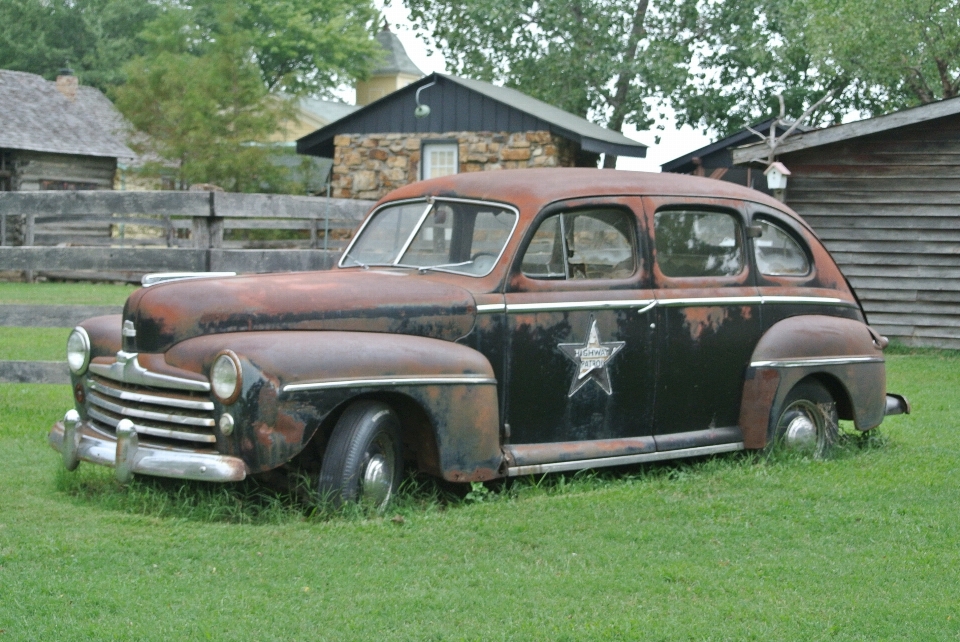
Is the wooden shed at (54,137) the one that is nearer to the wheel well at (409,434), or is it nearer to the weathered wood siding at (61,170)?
the weathered wood siding at (61,170)

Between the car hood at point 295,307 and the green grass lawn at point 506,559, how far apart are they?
2.64ft

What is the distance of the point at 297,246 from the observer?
22.6 meters

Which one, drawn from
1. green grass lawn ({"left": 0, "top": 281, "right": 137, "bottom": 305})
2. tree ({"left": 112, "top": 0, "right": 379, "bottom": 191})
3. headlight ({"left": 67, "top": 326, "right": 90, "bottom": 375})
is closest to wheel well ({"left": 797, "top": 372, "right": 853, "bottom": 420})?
headlight ({"left": 67, "top": 326, "right": 90, "bottom": 375})

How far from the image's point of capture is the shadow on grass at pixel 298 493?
18.7ft

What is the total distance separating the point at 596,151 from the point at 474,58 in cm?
1076

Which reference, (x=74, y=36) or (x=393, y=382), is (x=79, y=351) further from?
(x=74, y=36)

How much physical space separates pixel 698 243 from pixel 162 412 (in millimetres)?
3211

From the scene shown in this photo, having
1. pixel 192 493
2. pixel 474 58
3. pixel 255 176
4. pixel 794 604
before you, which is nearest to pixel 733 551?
pixel 794 604

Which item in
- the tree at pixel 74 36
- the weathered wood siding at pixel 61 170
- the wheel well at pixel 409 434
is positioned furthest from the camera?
the tree at pixel 74 36

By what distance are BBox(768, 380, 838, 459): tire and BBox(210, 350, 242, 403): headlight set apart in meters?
3.35

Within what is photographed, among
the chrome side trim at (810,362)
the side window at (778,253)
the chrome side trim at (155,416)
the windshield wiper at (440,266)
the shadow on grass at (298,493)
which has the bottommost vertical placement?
the shadow on grass at (298,493)

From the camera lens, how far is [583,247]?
665cm

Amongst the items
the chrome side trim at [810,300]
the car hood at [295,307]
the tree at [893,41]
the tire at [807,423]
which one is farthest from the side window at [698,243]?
the tree at [893,41]

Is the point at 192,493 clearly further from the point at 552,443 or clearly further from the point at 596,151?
the point at 596,151
